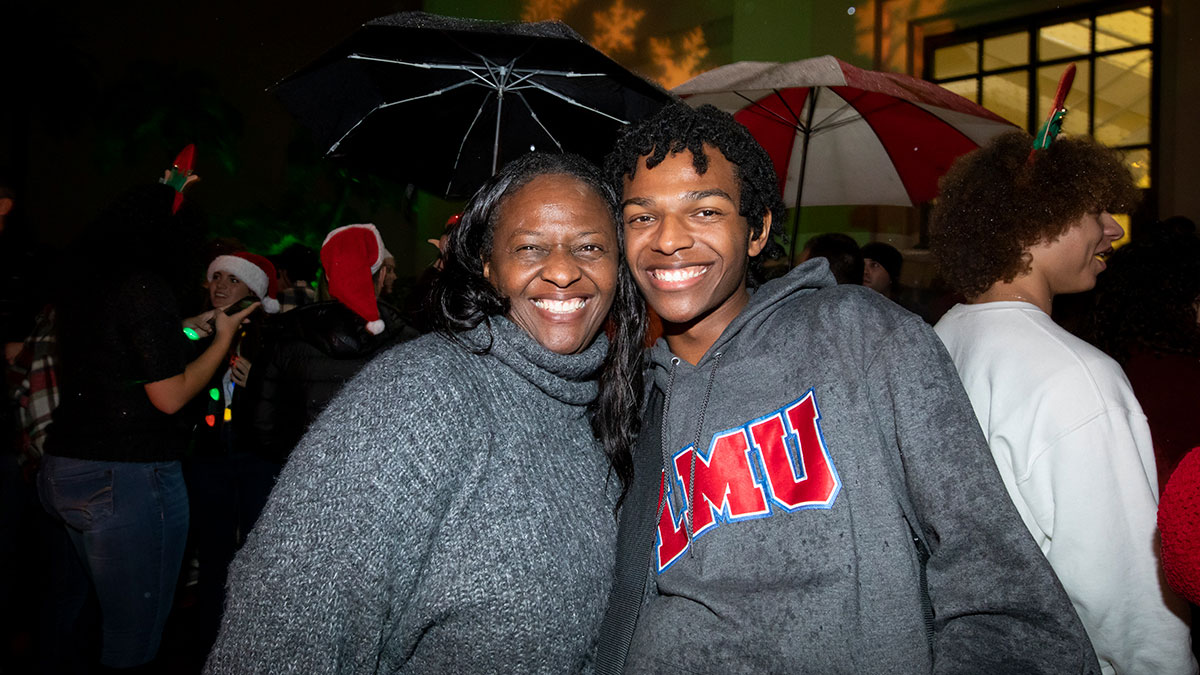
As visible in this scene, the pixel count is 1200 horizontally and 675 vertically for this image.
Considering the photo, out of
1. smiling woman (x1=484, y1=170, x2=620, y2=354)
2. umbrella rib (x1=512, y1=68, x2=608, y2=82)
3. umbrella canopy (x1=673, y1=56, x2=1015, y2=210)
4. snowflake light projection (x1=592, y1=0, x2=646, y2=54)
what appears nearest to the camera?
smiling woman (x1=484, y1=170, x2=620, y2=354)

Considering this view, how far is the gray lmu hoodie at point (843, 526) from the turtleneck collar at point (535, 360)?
0.39 m

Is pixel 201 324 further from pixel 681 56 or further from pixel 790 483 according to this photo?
pixel 681 56

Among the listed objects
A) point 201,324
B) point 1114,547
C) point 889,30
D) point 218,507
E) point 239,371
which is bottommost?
point 218,507

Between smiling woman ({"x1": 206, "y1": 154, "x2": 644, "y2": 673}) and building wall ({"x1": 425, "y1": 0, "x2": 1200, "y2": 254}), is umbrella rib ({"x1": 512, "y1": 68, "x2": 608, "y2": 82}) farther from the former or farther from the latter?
building wall ({"x1": 425, "y1": 0, "x2": 1200, "y2": 254})

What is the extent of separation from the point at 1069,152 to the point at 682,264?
1.32m

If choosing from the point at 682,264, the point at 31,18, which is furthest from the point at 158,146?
the point at 682,264

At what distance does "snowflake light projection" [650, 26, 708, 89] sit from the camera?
10.2 m

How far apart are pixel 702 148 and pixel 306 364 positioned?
2697mm

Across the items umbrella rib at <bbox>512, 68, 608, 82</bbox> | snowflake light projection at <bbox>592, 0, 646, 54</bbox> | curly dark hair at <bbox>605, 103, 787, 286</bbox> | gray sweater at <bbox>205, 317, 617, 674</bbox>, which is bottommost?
gray sweater at <bbox>205, 317, 617, 674</bbox>

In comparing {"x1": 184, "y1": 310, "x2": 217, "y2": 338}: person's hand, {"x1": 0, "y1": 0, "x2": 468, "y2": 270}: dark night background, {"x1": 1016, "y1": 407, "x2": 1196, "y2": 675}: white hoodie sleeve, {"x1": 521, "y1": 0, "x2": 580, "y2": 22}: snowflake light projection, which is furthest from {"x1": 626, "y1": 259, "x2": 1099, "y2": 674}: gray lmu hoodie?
{"x1": 0, "y1": 0, "x2": 468, "y2": 270}: dark night background

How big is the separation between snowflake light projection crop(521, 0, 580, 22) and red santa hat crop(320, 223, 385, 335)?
874cm

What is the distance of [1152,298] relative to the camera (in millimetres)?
2869

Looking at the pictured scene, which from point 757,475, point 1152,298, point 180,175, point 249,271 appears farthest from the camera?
point 249,271

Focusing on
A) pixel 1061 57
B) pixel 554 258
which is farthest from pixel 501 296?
pixel 1061 57
